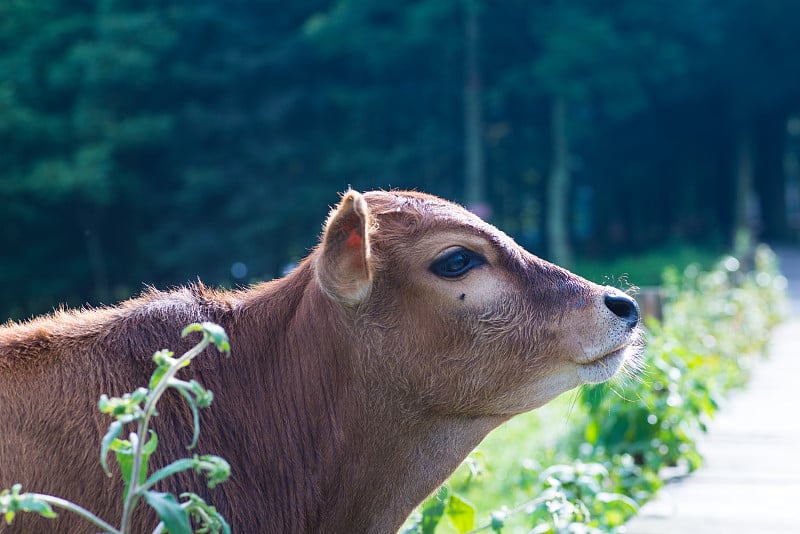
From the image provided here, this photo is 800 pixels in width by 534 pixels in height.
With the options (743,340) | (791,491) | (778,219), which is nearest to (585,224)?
(778,219)

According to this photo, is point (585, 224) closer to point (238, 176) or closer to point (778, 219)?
point (778, 219)

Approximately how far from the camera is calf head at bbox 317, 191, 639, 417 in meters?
2.84

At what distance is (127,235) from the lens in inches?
1303

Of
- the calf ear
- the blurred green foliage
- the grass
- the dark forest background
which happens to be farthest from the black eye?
the dark forest background

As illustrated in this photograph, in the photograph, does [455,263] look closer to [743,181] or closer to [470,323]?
[470,323]

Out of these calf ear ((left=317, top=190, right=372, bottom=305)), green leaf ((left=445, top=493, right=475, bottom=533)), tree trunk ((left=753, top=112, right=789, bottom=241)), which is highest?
calf ear ((left=317, top=190, right=372, bottom=305))

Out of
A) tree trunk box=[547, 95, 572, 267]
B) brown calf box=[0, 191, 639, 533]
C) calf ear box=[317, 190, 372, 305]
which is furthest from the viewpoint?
tree trunk box=[547, 95, 572, 267]

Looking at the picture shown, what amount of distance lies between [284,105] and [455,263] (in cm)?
2837

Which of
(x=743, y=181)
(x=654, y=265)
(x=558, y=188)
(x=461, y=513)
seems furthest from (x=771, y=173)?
(x=461, y=513)

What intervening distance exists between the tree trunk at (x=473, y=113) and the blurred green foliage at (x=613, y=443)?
65.7ft

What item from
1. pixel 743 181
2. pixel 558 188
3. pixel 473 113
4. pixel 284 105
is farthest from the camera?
pixel 743 181

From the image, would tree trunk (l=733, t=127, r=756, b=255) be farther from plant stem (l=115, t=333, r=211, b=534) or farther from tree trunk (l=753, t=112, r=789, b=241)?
plant stem (l=115, t=333, r=211, b=534)

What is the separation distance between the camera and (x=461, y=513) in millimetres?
3627

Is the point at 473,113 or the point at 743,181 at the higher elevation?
the point at 473,113
